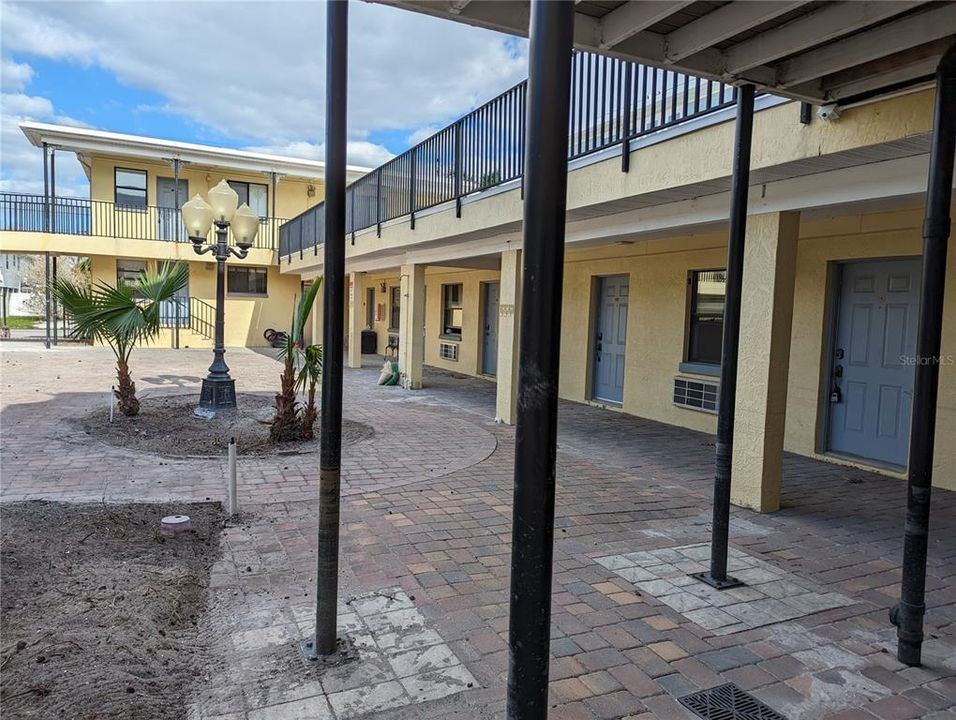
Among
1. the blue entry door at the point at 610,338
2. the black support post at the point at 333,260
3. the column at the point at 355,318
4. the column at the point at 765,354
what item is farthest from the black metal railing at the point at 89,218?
the black support post at the point at 333,260

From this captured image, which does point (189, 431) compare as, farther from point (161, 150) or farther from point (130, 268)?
point (130, 268)

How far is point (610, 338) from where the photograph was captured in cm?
1134

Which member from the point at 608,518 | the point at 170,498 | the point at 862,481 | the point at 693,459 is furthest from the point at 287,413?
the point at 862,481

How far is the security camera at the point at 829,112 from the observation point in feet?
13.7

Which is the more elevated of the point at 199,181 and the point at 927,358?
the point at 199,181

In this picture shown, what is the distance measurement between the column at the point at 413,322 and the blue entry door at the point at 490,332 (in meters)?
2.46

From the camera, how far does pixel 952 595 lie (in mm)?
3975

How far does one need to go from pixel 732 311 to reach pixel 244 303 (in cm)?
2280

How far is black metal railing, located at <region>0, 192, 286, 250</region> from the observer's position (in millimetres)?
20344

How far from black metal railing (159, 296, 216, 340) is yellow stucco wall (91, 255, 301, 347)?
288 mm

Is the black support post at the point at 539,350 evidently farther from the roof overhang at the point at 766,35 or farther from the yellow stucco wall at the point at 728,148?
the yellow stucco wall at the point at 728,148

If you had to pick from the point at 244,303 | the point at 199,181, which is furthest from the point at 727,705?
the point at 199,181

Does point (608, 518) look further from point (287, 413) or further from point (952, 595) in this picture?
point (287, 413)

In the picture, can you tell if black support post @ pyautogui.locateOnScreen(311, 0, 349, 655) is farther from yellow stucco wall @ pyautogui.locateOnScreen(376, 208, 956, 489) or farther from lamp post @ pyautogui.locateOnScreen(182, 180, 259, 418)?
lamp post @ pyautogui.locateOnScreen(182, 180, 259, 418)
